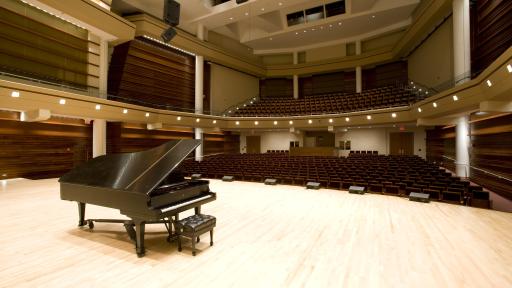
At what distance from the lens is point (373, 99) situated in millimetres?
13164

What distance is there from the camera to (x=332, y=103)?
14539 mm

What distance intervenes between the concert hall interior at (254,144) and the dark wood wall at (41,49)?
0.05m

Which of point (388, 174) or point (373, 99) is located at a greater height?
point (373, 99)

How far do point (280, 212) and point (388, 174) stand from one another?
444 cm

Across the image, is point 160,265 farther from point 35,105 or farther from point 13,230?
point 35,105

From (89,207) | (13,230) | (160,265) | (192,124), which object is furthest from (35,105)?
(160,265)

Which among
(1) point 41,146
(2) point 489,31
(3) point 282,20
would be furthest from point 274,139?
(1) point 41,146

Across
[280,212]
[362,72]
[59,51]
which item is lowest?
[280,212]

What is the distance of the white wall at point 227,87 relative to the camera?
15.0 metres

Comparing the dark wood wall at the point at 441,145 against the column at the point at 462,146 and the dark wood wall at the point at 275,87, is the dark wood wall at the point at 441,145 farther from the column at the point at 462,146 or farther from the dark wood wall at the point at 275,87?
the dark wood wall at the point at 275,87

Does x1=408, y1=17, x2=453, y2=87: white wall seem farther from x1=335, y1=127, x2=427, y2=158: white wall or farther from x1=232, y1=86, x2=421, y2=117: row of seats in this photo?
x1=335, y1=127, x2=427, y2=158: white wall

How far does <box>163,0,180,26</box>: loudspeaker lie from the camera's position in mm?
8119

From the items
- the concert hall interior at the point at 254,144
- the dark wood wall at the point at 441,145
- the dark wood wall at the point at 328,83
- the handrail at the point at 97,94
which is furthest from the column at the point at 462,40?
the handrail at the point at 97,94

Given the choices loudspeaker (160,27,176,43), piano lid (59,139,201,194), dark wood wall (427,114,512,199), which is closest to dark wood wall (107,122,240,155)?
loudspeaker (160,27,176,43)
